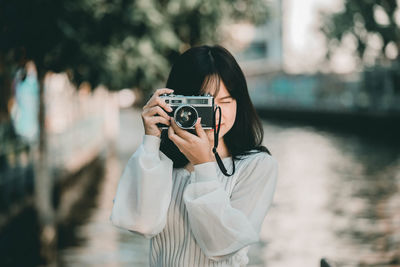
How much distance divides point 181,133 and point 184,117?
51mm

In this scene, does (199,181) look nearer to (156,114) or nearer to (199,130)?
(199,130)

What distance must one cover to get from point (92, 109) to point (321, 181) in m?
9.35

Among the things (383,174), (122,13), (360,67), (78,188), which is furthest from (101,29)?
(360,67)

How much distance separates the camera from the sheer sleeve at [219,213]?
2.03 metres

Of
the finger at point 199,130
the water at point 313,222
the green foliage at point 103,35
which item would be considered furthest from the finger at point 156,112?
the water at point 313,222

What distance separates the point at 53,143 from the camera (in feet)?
45.2

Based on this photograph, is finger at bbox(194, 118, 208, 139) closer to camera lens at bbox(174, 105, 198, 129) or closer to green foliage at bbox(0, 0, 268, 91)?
camera lens at bbox(174, 105, 198, 129)

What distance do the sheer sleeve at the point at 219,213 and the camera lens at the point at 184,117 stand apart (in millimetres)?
134

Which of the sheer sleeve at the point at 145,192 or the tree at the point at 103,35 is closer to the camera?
the sheer sleeve at the point at 145,192

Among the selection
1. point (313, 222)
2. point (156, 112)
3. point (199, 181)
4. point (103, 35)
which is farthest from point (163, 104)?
point (313, 222)

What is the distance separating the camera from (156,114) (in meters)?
2.20

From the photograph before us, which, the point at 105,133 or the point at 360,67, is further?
the point at 360,67

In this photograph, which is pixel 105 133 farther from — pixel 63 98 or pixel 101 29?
pixel 101 29

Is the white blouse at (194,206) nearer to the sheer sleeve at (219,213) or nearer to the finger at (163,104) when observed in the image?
the sheer sleeve at (219,213)
